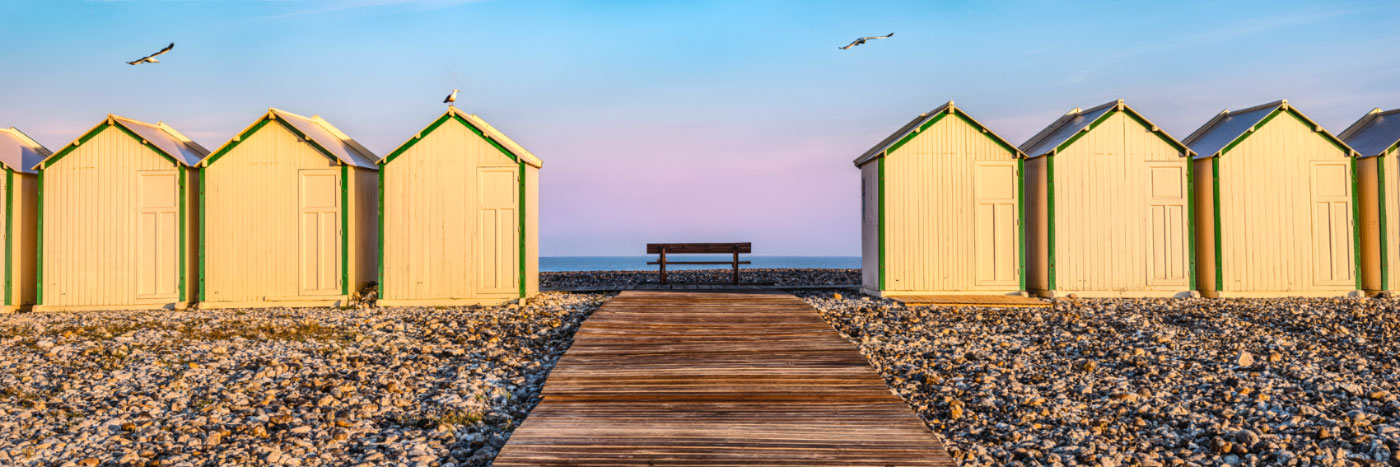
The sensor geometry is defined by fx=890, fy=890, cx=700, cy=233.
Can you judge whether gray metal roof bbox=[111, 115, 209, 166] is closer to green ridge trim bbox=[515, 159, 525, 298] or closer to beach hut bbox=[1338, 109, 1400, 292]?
green ridge trim bbox=[515, 159, 525, 298]

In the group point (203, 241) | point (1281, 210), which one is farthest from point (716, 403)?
point (1281, 210)

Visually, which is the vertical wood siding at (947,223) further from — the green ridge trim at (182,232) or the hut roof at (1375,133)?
the green ridge trim at (182,232)

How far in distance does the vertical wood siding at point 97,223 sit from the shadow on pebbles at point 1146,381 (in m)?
11.2

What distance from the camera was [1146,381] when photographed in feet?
27.3

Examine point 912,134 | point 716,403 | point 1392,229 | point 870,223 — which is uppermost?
point 912,134

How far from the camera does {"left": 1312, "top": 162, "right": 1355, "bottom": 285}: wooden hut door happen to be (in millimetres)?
14781

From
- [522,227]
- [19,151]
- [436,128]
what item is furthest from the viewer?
[19,151]

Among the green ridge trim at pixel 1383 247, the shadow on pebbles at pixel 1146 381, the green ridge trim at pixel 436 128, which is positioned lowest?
the shadow on pebbles at pixel 1146 381

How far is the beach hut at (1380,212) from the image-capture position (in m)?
14.9

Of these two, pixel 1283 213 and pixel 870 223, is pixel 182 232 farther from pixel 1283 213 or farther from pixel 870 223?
pixel 1283 213

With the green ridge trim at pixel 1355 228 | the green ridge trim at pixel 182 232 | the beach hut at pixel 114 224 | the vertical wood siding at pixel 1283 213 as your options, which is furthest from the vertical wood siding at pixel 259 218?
the green ridge trim at pixel 1355 228

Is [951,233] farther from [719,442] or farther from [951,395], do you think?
[719,442]

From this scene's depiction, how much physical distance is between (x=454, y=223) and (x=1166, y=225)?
1153 cm

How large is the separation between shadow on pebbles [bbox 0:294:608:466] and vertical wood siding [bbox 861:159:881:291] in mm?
5060
